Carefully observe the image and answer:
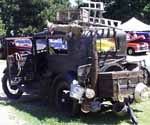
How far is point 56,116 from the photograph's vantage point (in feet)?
39.1

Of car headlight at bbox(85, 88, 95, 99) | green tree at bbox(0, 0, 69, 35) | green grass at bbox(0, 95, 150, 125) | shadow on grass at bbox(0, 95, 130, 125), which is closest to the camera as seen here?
car headlight at bbox(85, 88, 95, 99)

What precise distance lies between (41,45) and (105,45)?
8.22ft

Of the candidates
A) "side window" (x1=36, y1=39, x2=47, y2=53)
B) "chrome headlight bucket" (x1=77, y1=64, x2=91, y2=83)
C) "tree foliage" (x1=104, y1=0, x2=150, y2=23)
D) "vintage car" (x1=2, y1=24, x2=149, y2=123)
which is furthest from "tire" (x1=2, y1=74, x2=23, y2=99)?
"tree foliage" (x1=104, y1=0, x2=150, y2=23)

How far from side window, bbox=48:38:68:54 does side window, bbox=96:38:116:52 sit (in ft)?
2.83

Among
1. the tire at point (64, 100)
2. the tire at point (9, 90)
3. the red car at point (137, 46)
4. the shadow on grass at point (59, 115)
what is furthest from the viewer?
the red car at point (137, 46)

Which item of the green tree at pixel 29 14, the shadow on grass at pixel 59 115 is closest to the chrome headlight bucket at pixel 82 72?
the shadow on grass at pixel 59 115

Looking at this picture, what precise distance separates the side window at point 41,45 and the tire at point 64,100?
6.13 ft

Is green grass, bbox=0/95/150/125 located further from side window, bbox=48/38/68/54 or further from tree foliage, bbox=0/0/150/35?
tree foliage, bbox=0/0/150/35

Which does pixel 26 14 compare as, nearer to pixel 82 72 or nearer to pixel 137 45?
pixel 137 45

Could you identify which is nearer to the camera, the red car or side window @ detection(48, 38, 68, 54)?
side window @ detection(48, 38, 68, 54)

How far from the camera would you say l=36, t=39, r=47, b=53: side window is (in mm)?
13754

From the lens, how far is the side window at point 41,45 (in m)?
13.8

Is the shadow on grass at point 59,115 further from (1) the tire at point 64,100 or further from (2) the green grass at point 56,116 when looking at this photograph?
(1) the tire at point 64,100

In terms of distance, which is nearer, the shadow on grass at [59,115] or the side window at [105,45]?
the shadow on grass at [59,115]
